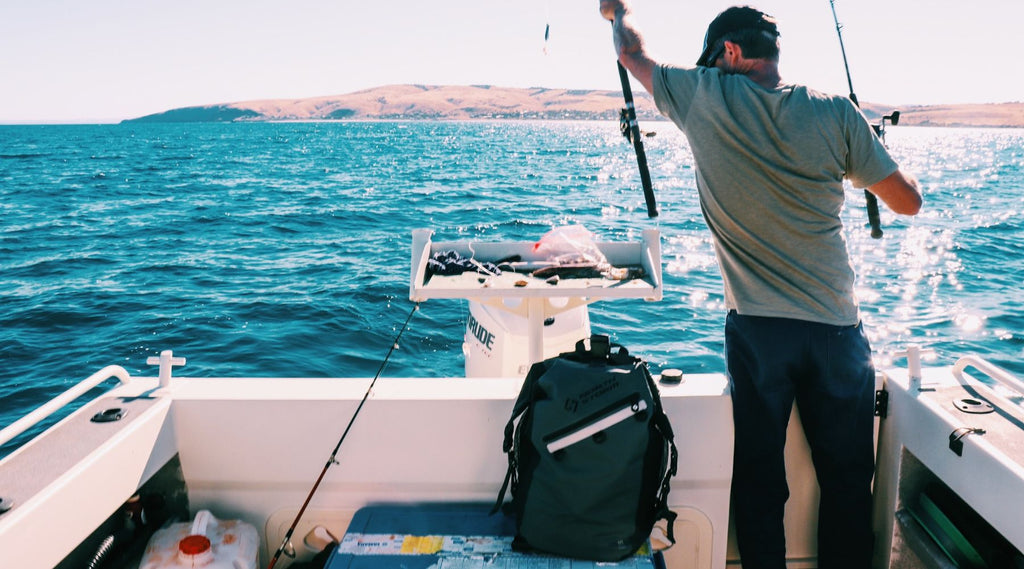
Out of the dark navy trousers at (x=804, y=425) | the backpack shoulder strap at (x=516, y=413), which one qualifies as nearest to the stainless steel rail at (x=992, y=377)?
the dark navy trousers at (x=804, y=425)

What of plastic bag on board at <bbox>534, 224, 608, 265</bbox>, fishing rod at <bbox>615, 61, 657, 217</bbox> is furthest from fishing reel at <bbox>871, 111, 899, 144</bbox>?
plastic bag on board at <bbox>534, 224, 608, 265</bbox>

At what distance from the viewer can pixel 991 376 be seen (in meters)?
1.97

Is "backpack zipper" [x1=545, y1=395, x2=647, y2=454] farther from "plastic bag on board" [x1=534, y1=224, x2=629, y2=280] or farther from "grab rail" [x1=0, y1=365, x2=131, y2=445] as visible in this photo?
"grab rail" [x1=0, y1=365, x2=131, y2=445]

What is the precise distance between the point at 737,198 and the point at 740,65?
0.36 meters

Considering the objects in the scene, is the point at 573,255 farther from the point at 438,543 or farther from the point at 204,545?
the point at 204,545

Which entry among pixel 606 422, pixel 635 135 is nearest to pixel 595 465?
Result: pixel 606 422

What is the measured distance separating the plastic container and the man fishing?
1.53 m

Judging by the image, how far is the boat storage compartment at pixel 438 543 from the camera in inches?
81.9

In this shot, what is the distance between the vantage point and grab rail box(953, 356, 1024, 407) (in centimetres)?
198

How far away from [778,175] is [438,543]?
1387 millimetres

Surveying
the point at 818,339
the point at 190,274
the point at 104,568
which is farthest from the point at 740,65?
the point at 190,274

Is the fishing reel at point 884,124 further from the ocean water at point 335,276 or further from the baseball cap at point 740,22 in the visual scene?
the ocean water at point 335,276

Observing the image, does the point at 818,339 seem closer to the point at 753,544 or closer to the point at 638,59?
the point at 753,544

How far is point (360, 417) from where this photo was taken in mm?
2367
